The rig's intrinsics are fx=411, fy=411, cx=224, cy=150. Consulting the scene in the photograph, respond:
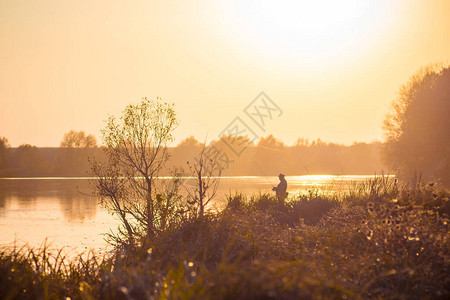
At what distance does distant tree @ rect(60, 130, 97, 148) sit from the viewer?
8556 centimetres

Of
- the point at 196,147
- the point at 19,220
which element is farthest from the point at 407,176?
the point at 196,147

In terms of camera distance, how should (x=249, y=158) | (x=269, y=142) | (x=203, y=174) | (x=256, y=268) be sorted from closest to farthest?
(x=256, y=268) < (x=203, y=174) < (x=269, y=142) < (x=249, y=158)

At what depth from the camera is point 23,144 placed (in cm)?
8625

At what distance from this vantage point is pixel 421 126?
1403 inches

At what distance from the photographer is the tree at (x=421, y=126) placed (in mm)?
34812

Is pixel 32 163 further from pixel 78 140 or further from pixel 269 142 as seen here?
pixel 269 142

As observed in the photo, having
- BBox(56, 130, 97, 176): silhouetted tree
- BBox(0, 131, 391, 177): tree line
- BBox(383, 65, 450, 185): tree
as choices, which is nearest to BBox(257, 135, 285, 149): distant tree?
BBox(0, 131, 391, 177): tree line

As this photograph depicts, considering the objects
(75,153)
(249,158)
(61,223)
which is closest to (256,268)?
(61,223)

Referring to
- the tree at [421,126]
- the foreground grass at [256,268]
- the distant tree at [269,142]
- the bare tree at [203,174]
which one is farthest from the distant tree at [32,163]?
the foreground grass at [256,268]

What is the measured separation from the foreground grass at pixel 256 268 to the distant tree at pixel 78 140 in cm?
8157

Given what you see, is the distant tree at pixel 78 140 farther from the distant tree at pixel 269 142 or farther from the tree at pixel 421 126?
the tree at pixel 421 126

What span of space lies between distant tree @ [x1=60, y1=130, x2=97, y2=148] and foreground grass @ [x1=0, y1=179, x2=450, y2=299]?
8157 centimetres

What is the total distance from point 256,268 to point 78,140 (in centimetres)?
8794

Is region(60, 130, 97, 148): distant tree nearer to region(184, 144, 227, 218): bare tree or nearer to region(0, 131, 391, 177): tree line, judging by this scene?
region(0, 131, 391, 177): tree line
